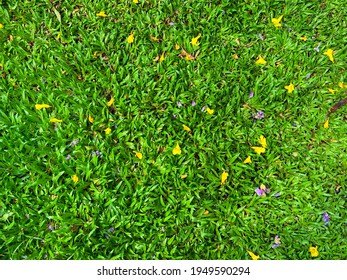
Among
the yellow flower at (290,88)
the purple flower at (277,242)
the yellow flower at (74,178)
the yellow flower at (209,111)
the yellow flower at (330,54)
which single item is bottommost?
the purple flower at (277,242)

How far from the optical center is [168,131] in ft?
8.56

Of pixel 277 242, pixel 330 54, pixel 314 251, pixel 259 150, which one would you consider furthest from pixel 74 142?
pixel 330 54

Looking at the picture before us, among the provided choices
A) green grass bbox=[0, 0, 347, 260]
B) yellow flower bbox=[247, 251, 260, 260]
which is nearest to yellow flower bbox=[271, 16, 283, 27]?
green grass bbox=[0, 0, 347, 260]

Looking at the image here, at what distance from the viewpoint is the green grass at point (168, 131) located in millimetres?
2367

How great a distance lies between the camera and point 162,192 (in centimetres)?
244

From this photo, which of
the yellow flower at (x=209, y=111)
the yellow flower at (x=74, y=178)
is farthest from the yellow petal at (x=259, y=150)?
the yellow flower at (x=74, y=178)

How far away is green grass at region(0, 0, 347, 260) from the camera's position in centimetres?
237

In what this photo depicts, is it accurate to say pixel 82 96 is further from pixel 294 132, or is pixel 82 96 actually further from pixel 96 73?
pixel 294 132

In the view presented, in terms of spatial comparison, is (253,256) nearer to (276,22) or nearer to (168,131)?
(168,131)

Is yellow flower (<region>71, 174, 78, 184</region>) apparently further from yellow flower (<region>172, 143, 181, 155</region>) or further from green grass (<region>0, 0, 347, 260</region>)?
yellow flower (<region>172, 143, 181, 155</region>)

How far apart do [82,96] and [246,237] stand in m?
1.56

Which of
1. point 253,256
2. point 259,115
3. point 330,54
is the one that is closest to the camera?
point 253,256

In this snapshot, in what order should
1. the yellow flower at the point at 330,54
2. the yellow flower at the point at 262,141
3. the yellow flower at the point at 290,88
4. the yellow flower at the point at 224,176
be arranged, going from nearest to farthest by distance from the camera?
the yellow flower at the point at 224,176 < the yellow flower at the point at 262,141 < the yellow flower at the point at 290,88 < the yellow flower at the point at 330,54

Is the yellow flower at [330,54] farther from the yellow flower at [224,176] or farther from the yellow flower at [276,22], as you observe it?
the yellow flower at [224,176]
